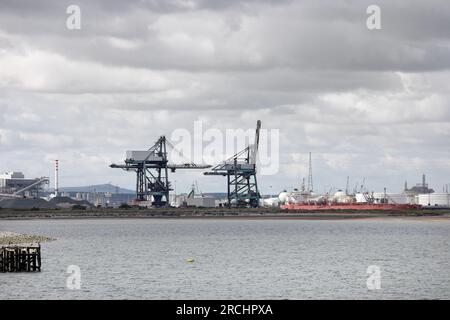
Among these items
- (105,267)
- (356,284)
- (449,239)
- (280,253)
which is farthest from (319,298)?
(449,239)

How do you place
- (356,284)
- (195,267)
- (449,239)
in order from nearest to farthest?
1. (356,284)
2. (195,267)
3. (449,239)

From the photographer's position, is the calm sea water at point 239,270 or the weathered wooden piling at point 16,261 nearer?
the calm sea water at point 239,270

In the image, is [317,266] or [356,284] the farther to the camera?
[317,266]

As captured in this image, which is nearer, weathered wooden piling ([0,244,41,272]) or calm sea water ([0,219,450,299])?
calm sea water ([0,219,450,299])

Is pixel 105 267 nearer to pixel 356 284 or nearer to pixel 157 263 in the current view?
pixel 157 263

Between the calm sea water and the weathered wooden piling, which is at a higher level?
the weathered wooden piling

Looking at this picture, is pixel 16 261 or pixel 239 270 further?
pixel 239 270

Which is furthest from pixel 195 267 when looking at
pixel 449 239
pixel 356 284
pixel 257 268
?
pixel 449 239

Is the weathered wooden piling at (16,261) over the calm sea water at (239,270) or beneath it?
over

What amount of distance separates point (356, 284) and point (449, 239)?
6425 cm

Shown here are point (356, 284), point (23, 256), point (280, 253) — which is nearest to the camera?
point (356, 284)

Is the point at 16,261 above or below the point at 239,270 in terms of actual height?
above

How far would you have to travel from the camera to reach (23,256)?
257 ft
